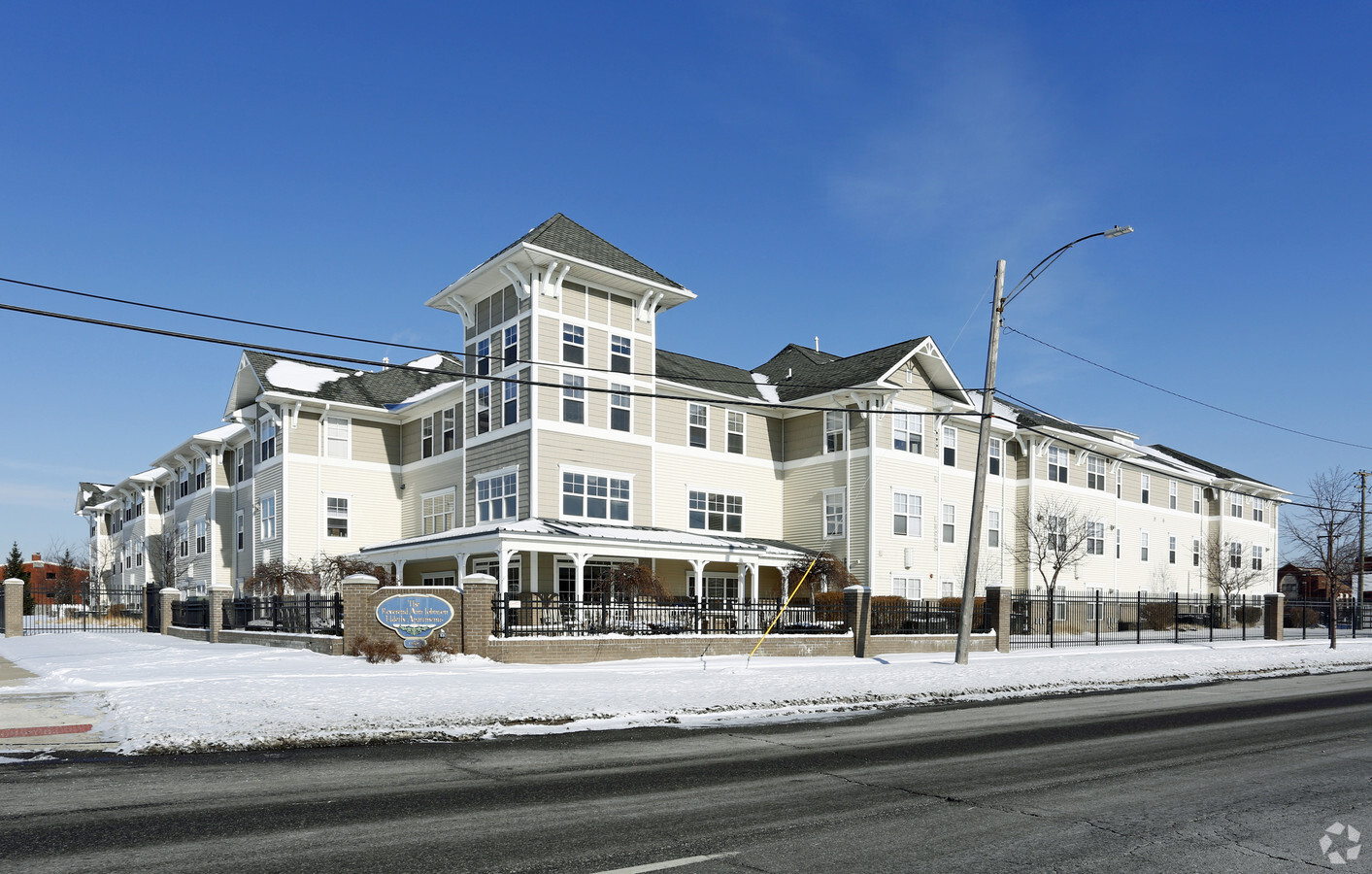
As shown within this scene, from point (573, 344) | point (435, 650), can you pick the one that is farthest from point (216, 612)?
point (573, 344)

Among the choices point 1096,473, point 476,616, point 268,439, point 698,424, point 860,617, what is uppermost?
point 698,424

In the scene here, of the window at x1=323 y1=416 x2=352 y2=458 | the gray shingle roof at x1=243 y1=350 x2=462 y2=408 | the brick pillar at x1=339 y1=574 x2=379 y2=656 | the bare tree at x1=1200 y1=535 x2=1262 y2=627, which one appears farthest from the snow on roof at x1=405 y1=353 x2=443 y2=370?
the bare tree at x1=1200 y1=535 x2=1262 y2=627

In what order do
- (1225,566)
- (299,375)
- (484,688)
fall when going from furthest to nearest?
(1225,566), (299,375), (484,688)

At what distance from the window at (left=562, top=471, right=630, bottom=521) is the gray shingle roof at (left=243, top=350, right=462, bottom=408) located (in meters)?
8.72

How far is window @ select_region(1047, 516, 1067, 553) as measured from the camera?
43.5 metres

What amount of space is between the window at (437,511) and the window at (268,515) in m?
5.86

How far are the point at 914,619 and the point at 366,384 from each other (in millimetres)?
25177

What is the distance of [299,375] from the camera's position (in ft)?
129

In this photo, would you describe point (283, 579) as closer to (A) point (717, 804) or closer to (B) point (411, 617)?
(B) point (411, 617)

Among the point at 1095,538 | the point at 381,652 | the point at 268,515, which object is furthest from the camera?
the point at 1095,538

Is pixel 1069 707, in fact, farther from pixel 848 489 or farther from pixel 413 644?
pixel 848 489

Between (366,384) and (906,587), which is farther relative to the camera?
(366,384)

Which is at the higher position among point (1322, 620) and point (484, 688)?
point (484, 688)

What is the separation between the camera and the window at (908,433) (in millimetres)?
37812
